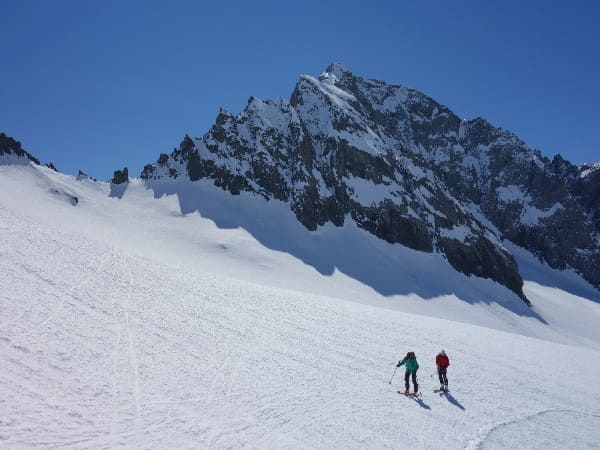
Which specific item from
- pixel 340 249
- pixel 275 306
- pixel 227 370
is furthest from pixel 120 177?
pixel 227 370

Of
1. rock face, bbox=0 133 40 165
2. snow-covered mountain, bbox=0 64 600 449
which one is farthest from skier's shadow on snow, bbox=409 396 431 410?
rock face, bbox=0 133 40 165

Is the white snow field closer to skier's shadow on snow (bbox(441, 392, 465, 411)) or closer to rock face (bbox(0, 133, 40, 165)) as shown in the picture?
skier's shadow on snow (bbox(441, 392, 465, 411))

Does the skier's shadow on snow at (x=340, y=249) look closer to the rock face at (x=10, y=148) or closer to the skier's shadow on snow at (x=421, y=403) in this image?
the rock face at (x=10, y=148)

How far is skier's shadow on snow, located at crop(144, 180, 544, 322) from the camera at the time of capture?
67.7m

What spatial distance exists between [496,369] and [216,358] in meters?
14.8

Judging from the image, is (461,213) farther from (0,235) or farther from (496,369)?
(0,235)

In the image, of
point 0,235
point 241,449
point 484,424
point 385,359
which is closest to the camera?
point 241,449

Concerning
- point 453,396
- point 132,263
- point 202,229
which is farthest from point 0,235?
point 202,229

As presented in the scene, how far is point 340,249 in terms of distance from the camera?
73750 millimetres

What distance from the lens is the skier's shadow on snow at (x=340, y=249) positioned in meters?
67.7

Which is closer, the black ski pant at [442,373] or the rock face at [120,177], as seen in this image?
the black ski pant at [442,373]

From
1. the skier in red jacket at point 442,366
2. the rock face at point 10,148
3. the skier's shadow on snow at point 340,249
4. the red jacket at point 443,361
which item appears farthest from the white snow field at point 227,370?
the rock face at point 10,148

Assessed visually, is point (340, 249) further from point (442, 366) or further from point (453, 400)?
point (453, 400)

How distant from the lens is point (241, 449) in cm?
982
